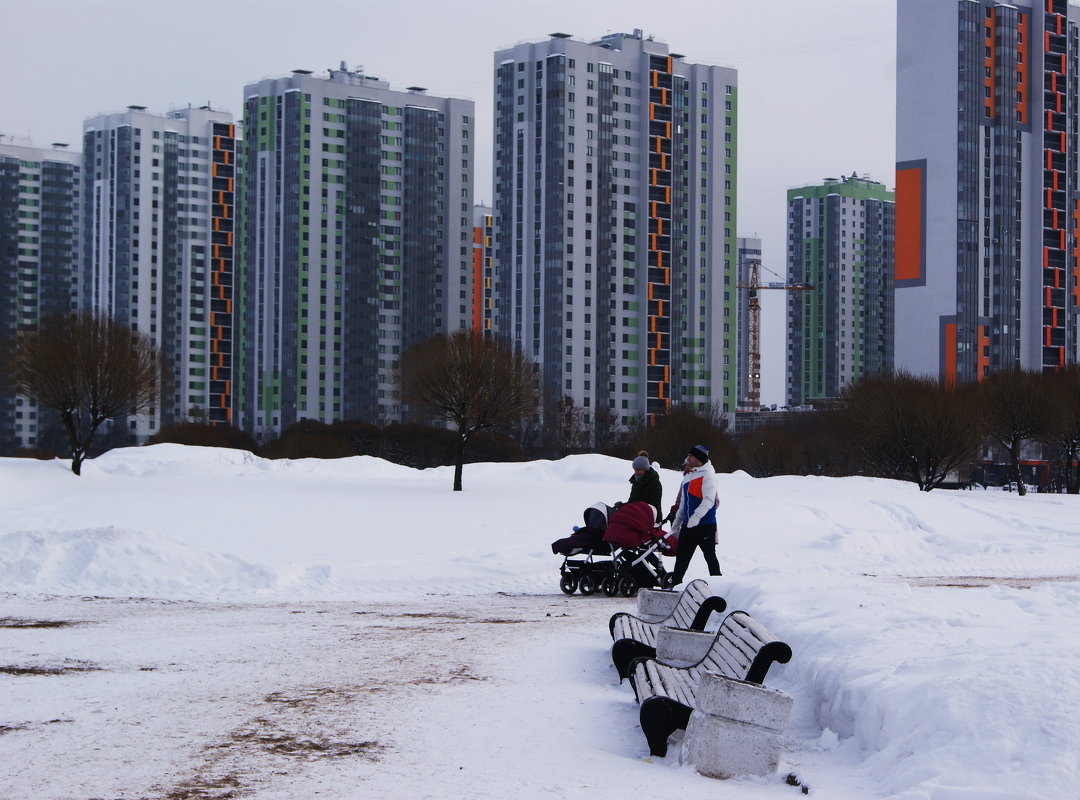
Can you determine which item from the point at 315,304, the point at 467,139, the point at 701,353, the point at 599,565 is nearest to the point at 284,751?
the point at 599,565

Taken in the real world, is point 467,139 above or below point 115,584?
above

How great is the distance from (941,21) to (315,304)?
206 ft

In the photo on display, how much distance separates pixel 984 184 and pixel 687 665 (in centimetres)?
10877

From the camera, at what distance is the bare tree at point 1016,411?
53.5 meters

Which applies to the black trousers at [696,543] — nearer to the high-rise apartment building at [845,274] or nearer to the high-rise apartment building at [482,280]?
the high-rise apartment building at [482,280]

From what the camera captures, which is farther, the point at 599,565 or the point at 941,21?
the point at 941,21

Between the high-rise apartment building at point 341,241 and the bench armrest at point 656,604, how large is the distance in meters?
112

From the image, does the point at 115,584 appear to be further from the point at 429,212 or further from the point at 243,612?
the point at 429,212

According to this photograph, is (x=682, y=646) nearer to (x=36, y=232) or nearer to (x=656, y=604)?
(x=656, y=604)

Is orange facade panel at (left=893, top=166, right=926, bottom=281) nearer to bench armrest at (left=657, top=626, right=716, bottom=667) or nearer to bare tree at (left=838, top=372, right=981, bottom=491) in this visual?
A: bare tree at (left=838, top=372, right=981, bottom=491)

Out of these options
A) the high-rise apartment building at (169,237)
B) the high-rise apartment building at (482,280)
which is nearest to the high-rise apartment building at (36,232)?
the high-rise apartment building at (169,237)

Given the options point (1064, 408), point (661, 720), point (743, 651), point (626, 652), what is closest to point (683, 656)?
point (626, 652)

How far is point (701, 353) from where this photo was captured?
118m

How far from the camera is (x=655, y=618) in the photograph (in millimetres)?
12195
